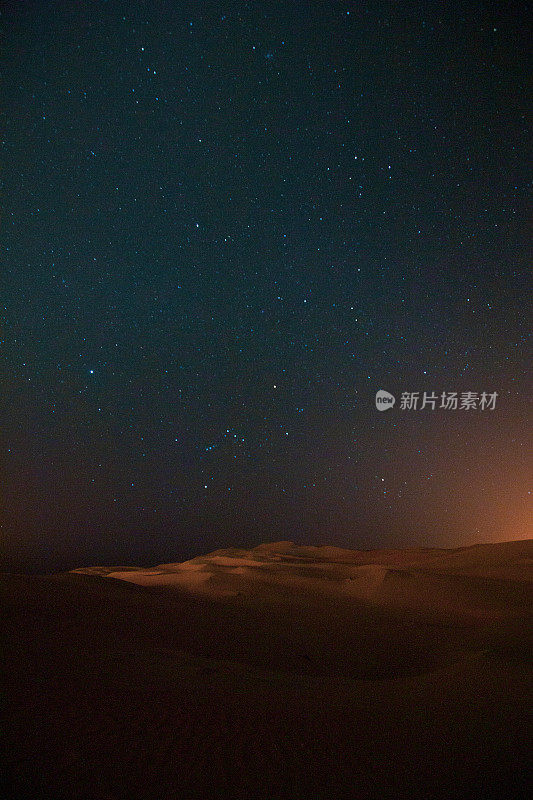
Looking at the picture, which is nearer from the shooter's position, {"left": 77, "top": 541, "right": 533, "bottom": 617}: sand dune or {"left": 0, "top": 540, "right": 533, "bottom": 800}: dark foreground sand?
{"left": 0, "top": 540, "right": 533, "bottom": 800}: dark foreground sand

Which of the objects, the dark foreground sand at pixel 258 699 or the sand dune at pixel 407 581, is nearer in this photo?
the dark foreground sand at pixel 258 699

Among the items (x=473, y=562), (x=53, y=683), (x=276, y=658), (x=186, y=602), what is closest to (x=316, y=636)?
(x=276, y=658)

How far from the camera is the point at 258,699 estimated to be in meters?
3.43

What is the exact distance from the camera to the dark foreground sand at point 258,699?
243 centimetres

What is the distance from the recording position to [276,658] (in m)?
4.68

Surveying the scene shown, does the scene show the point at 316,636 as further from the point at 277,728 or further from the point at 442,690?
the point at 277,728

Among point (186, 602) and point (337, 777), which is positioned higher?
point (337, 777)

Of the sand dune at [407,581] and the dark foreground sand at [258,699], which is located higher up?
the dark foreground sand at [258,699]

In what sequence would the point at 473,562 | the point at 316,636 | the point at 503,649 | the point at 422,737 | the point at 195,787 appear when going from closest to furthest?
the point at 195,787
the point at 422,737
the point at 503,649
the point at 316,636
the point at 473,562

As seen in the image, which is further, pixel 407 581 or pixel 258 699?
pixel 407 581

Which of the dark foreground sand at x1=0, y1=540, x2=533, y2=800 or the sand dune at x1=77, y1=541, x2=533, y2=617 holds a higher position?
the dark foreground sand at x1=0, y1=540, x2=533, y2=800

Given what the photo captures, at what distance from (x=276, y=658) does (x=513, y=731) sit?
240 cm

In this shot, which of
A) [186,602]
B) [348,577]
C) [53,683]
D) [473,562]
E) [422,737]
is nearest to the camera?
[422,737]

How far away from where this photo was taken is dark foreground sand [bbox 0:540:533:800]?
243cm
